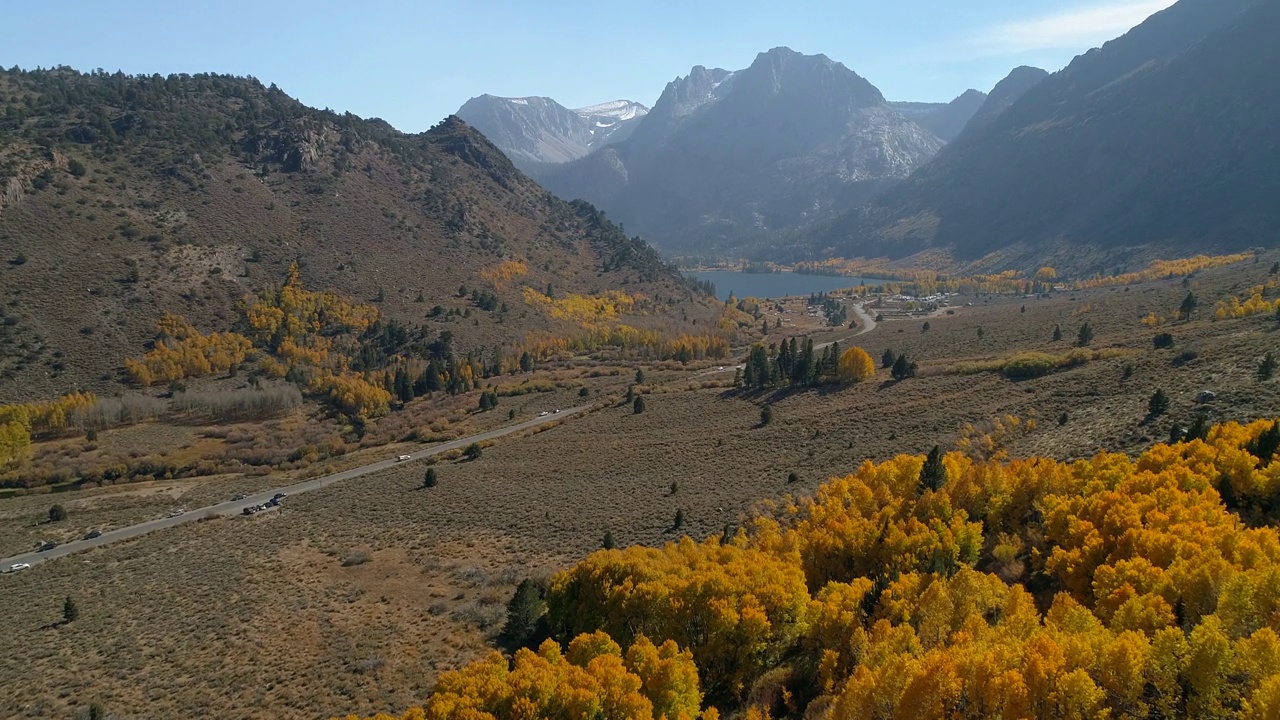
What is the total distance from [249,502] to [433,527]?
2916 centimetres

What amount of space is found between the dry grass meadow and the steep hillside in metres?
59.9

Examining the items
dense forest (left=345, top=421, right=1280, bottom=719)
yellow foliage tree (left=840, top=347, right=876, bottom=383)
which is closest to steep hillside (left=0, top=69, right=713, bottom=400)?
yellow foliage tree (left=840, top=347, right=876, bottom=383)

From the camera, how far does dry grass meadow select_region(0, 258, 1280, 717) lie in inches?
1521

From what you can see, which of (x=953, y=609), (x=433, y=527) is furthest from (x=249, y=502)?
(x=953, y=609)

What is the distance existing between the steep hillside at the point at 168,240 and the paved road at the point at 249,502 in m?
54.9

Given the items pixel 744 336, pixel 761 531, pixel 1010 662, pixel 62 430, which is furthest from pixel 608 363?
pixel 1010 662

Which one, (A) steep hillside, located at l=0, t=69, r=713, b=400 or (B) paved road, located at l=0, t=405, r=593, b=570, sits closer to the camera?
(B) paved road, located at l=0, t=405, r=593, b=570

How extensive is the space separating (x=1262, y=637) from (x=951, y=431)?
49099mm

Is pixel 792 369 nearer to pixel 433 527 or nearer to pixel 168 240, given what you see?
pixel 433 527

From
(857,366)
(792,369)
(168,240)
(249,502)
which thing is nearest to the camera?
(249,502)

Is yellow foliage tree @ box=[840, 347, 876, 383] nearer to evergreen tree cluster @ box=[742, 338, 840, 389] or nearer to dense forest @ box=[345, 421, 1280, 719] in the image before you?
evergreen tree cluster @ box=[742, 338, 840, 389]

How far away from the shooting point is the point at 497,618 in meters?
43.6

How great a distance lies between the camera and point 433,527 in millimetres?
64875

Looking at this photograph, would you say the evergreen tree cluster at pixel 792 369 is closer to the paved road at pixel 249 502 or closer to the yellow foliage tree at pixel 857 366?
the yellow foliage tree at pixel 857 366
